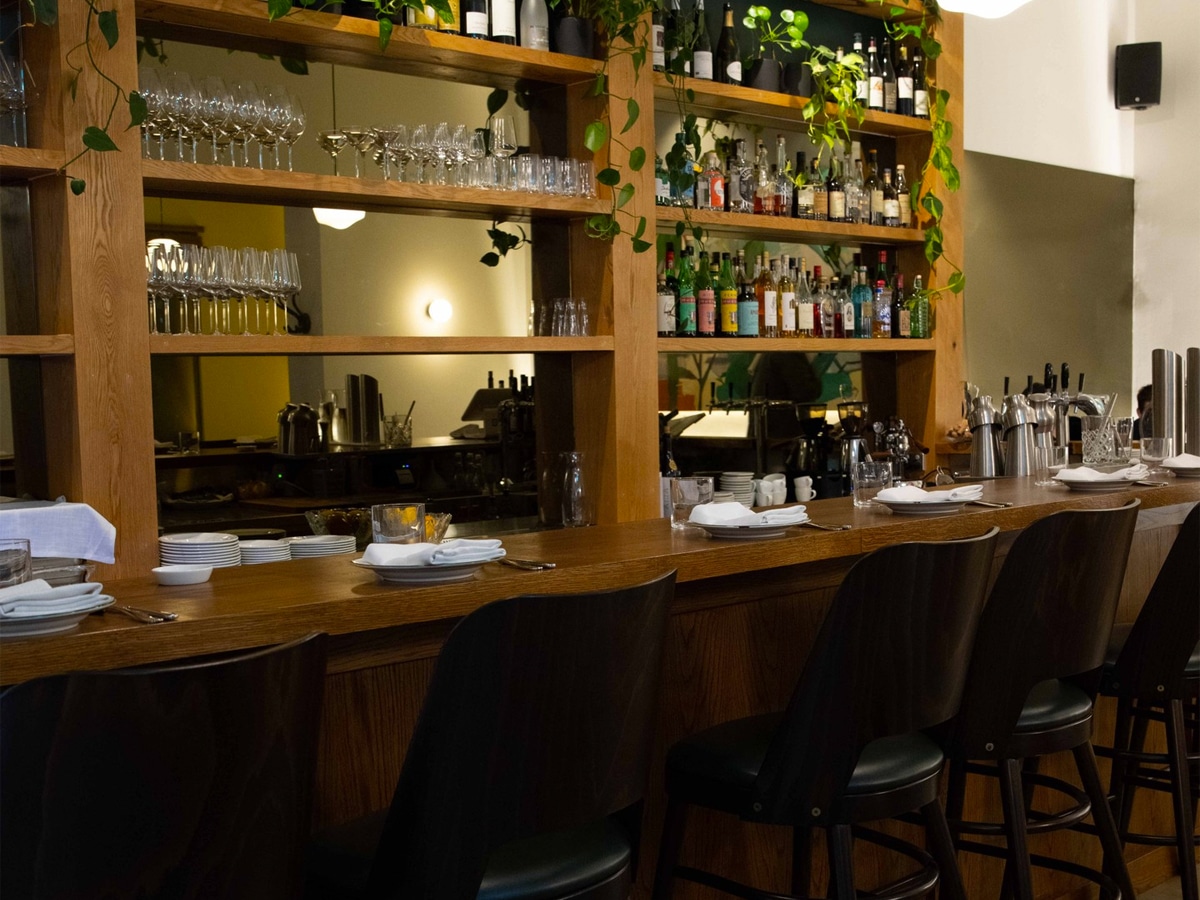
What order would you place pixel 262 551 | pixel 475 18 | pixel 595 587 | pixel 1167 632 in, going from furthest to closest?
pixel 475 18
pixel 262 551
pixel 1167 632
pixel 595 587

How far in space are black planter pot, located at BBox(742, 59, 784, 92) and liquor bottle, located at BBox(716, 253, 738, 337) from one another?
→ 659 mm

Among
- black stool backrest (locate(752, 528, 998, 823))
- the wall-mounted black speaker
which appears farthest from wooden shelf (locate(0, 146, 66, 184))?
the wall-mounted black speaker

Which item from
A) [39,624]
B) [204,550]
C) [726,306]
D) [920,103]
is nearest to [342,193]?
[204,550]

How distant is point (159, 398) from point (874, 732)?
213 centimetres

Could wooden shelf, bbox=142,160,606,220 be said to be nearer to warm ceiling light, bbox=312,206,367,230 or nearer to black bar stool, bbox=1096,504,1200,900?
warm ceiling light, bbox=312,206,367,230

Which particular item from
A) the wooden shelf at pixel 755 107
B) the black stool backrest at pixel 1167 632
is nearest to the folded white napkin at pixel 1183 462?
the black stool backrest at pixel 1167 632

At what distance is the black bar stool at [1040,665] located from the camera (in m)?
2.26

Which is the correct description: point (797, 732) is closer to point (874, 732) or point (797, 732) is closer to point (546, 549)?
point (874, 732)

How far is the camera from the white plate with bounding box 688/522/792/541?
7.81 feet

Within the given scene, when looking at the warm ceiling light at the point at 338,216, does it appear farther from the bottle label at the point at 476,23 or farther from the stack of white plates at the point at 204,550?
the stack of white plates at the point at 204,550

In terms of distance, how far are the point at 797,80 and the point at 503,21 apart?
1239 millimetres

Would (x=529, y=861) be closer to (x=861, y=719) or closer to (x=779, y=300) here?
(x=861, y=719)

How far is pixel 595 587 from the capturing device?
6.86 ft

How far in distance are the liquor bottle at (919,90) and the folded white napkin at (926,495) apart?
2.44 metres
